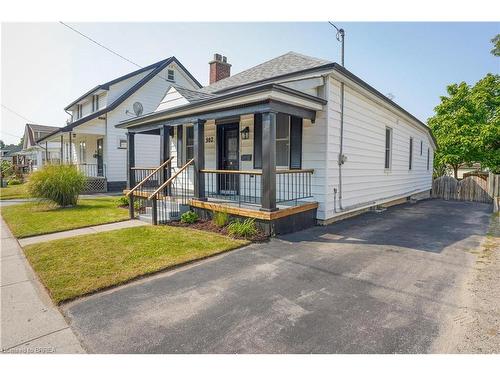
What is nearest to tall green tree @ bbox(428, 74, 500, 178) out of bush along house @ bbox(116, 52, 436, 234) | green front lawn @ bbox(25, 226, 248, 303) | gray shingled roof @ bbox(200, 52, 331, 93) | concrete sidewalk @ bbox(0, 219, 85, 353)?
bush along house @ bbox(116, 52, 436, 234)

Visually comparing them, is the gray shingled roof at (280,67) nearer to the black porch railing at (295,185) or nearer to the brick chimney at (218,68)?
the black porch railing at (295,185)

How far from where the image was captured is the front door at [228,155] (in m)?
9.12

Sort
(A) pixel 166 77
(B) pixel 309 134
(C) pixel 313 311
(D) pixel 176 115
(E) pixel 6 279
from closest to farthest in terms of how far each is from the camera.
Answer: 1. (C) pixel 313 311
2. (E) pixel 6 279
3. (B) pixel 309 134
4. (D) pixel 176 115
5. (A) pixel 166 77

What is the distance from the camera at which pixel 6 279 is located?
13.1 feet

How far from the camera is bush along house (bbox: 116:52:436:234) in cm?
623

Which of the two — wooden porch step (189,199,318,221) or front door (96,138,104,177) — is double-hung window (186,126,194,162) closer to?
wooden porch step (189,199,318,221)

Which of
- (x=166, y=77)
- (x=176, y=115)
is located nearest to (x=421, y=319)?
(x=176, y=115)

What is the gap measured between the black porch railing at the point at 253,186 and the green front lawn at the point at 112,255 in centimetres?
168

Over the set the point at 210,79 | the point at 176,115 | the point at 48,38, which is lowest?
the point at 176,115

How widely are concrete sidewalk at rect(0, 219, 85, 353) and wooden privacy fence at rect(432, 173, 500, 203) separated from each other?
1778 cm

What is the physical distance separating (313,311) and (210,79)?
1318 cm

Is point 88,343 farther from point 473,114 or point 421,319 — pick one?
point 473,114

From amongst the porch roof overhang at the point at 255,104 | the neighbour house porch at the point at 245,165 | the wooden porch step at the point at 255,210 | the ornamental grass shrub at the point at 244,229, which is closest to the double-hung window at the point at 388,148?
the neighbour house porch at the point at 245,165

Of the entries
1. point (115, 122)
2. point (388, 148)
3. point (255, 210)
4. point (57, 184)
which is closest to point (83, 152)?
point (115, 122)
